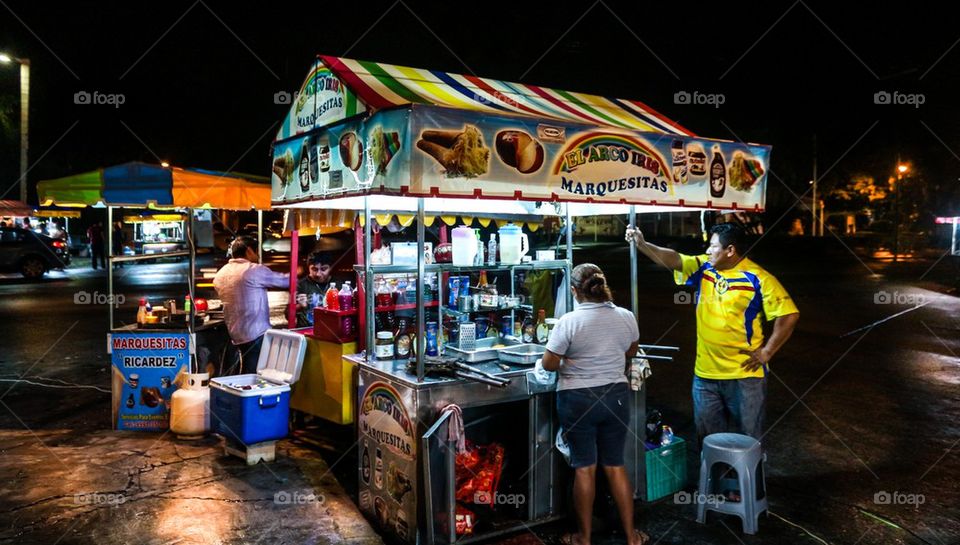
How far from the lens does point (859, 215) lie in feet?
140

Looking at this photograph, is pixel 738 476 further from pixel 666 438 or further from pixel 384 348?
pixel 384 348

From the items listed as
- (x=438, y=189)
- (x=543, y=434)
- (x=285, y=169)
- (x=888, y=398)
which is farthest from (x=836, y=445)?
(x=285, y=169)

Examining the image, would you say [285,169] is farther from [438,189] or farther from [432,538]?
[432,538]

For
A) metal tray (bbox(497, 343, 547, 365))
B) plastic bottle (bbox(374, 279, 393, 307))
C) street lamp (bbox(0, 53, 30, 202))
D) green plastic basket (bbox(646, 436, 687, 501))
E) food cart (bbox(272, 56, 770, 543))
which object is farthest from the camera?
street lamp (bbox(0, 53, 30, 202))

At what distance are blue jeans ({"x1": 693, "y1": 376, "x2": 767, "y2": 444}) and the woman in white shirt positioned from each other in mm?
1041

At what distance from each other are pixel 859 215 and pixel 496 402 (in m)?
46.5

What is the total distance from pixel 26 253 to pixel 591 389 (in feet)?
77.5

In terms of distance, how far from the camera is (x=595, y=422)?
154 inches

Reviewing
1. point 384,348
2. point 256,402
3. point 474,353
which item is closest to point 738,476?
point 474,353

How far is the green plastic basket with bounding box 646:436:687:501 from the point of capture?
4.79m

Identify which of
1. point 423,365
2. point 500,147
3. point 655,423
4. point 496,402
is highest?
point 500,147

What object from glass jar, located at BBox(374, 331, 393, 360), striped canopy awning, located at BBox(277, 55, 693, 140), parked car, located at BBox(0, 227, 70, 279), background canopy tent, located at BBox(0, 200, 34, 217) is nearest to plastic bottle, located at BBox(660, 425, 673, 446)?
glass jar, located at BBox(374, 331, 393, 360)

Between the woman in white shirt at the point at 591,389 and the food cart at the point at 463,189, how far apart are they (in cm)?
38

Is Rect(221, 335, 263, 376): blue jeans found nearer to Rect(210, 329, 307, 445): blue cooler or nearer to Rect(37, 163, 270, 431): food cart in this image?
Rect(37, 163, 270, 431): food cart
